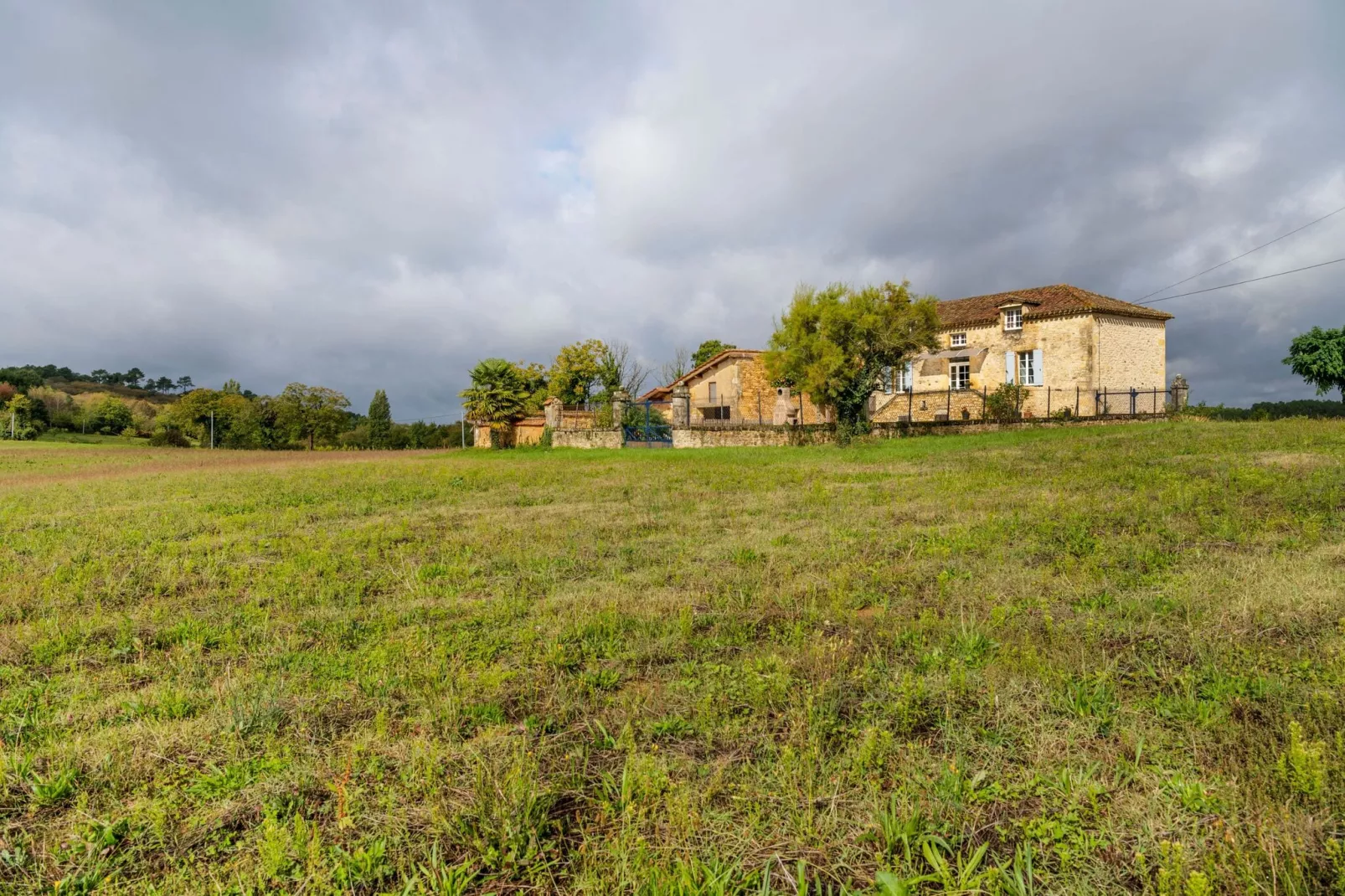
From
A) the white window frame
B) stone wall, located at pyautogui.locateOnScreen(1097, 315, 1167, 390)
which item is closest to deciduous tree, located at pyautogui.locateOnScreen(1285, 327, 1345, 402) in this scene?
stone wall, located at pyautogui.locateOnScreen(1097, 315, 1167, 390)

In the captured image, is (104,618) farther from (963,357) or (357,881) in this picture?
(963,357)

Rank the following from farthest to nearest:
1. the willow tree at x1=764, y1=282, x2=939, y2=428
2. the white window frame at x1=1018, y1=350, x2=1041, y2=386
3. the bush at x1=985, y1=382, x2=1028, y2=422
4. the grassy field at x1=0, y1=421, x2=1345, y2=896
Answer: the white window frame at x1=1018, y1=350, x2=1041, y2=386 < the bush at x1=985, y1=382, x2=1028, y2=422 < the willow tree at x1=764, y1=282, x2=939, y2=428 < the grassy field at x1=0, y1=421, x2=1345, y2=896

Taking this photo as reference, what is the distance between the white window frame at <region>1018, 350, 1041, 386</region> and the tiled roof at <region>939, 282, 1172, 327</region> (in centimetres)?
194

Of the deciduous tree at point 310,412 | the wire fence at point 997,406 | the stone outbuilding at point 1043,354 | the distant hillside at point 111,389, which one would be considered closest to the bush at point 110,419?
the deciduous tree at point 310,412

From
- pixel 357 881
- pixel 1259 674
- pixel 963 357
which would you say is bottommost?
pixel 357 881

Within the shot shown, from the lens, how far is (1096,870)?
2111 millimetres

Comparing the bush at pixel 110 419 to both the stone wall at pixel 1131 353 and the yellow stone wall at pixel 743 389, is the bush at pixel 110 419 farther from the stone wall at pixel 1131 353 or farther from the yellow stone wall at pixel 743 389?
the stone wall at pixel 1131 353

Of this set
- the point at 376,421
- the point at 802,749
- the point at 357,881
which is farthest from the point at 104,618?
the point at 376,421

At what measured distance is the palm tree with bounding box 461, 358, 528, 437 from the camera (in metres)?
36.3

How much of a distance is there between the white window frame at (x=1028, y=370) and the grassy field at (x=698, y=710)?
27275mm

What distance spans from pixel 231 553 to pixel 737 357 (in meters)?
32.9

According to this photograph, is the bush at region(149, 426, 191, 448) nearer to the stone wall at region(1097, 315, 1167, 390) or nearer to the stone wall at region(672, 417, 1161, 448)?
the stone wall at region(672, 417, 1161, 448)

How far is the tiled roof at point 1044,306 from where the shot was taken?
3150 centimetres

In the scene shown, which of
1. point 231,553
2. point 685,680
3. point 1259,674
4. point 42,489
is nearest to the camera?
point 1259,674
